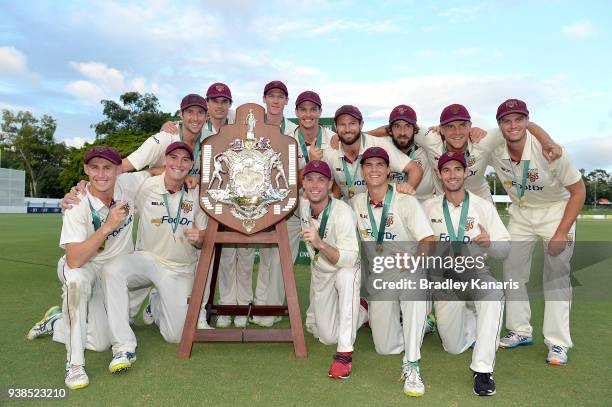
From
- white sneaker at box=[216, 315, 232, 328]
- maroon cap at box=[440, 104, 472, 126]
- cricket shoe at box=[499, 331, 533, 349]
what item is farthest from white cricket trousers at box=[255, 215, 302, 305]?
cricket shoe at box=[499, 331, 533, 349]

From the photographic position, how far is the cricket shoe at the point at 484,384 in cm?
352

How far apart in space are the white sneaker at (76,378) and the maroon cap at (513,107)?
434 centimetres

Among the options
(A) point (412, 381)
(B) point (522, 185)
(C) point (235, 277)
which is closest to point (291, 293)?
(A) point (412, 381)

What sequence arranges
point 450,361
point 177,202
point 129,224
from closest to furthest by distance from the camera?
point 450,361 → point 129,224 → point 177,202

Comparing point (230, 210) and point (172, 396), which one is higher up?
point (230, 210)

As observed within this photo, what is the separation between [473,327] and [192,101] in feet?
12.7

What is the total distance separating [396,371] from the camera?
4.05 metres

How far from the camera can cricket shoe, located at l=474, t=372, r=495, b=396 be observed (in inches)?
139

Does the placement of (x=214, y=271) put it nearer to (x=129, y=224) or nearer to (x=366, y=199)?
(x=129, y=224)

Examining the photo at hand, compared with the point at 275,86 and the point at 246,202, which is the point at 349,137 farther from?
the point at 246,202

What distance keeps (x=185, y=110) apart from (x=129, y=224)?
1.53 metres

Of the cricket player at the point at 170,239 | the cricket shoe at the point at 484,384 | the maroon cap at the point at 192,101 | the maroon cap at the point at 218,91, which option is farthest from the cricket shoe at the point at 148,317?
the cricket shoe at the point at 484,384

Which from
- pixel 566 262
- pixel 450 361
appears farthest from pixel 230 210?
pixel 566 262

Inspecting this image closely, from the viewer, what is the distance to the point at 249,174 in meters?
4.37
